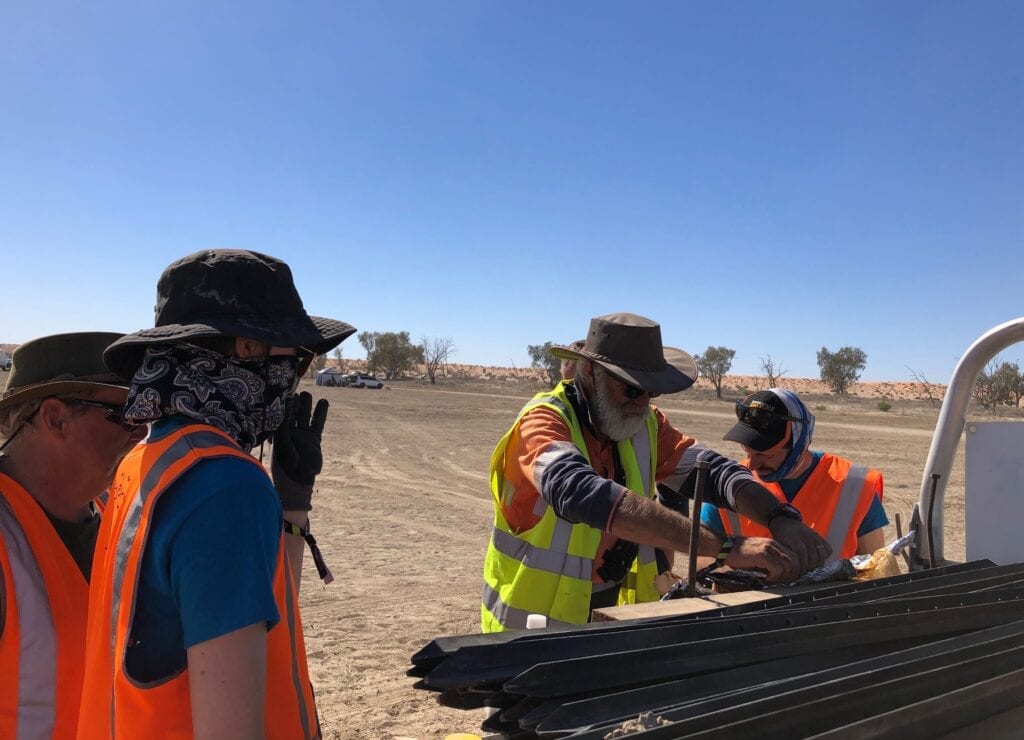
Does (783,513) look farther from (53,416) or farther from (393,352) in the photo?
(393,352)

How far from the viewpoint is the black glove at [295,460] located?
2.27 meters

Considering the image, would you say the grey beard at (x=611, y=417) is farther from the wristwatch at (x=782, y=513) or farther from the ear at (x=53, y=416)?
the ear at (x=53, y=416)

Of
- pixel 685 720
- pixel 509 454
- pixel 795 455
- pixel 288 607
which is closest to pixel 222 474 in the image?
pixel 288 607

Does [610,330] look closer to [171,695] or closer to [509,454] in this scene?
[509,454]

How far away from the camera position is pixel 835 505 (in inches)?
132

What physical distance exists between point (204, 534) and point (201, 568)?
58mm

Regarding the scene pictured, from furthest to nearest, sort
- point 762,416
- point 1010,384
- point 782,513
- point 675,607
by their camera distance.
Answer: point 1010,384 → point 762,416 → point 782,513 → point 675,607

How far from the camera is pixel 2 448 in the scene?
85.3 inches

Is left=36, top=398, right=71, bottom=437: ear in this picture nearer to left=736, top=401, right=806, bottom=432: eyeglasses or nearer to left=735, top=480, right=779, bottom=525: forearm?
left=735, top=480, right=779, bottom=525: forearm

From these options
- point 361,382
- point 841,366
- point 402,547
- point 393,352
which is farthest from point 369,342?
point 402,547

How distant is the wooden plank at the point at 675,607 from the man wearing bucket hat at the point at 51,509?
1.37 meters

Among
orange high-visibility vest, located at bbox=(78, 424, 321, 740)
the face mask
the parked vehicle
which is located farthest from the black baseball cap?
the parked vehicle

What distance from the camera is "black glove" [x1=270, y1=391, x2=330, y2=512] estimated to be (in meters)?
2.27

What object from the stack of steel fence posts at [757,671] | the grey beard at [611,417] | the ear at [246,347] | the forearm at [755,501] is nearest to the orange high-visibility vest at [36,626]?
the ear at [246,347]
